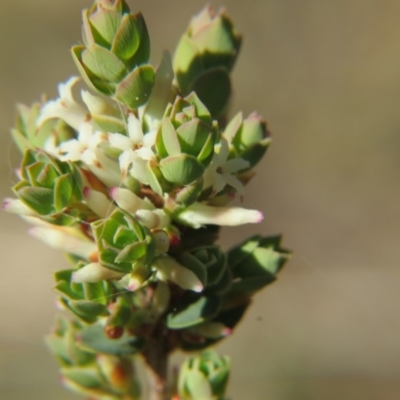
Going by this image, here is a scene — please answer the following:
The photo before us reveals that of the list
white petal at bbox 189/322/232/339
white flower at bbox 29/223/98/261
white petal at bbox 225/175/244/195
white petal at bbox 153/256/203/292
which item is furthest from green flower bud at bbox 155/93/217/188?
white petal at bbox 189/322/232/339

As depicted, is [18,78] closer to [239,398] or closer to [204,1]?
[204,1]

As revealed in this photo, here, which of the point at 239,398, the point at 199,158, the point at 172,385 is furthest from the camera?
the point at 239,398

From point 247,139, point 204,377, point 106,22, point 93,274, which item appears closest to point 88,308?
point 93,274

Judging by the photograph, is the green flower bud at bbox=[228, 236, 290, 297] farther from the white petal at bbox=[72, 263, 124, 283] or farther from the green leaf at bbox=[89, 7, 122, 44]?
the green leaf at bbox=[89, 7, 122, 44]

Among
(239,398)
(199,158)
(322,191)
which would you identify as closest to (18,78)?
(322,191)

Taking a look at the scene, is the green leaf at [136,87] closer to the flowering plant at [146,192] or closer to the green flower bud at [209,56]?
the flowering plant at [146,192]

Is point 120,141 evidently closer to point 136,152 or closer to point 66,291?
point 136,152
